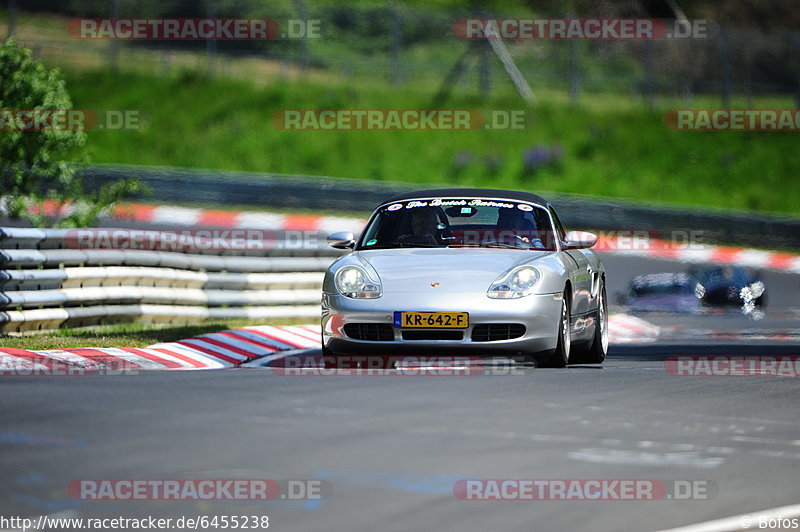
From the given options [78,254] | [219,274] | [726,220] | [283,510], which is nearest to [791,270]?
[726,220]

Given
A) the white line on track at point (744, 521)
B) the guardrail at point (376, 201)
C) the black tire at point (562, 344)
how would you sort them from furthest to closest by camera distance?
the guardrail at point (376, 201) < the black tire at point (562, 344) < the white line on track at point (744, 521)

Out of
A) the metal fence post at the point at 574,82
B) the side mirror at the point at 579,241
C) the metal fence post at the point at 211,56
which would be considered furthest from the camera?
the metal fence post at the point at 211,56

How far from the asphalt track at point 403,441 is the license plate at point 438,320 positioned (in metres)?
0.59

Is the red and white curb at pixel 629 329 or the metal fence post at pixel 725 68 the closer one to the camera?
the red and white curb at pixel 629 329

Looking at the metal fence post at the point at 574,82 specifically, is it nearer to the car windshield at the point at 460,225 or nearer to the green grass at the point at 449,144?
the green grass at the point at 449,144

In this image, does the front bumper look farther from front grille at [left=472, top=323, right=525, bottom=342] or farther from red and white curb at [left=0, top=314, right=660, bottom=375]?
red and white curb at [left=0, top=314, right=660, bottom=375]

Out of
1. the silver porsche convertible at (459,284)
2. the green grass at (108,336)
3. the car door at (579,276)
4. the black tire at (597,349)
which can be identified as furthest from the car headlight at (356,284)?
the green grass at (108,336)

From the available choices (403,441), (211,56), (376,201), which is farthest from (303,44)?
(403,441)

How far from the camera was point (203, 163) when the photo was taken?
3719cm

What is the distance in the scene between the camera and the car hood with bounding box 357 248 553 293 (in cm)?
948

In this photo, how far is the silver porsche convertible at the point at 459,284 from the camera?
9367mm

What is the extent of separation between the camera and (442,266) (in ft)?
31.9

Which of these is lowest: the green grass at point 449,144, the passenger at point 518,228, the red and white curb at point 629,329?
the red and white curb at point 629,329

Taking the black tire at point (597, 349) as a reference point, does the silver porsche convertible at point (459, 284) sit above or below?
above
